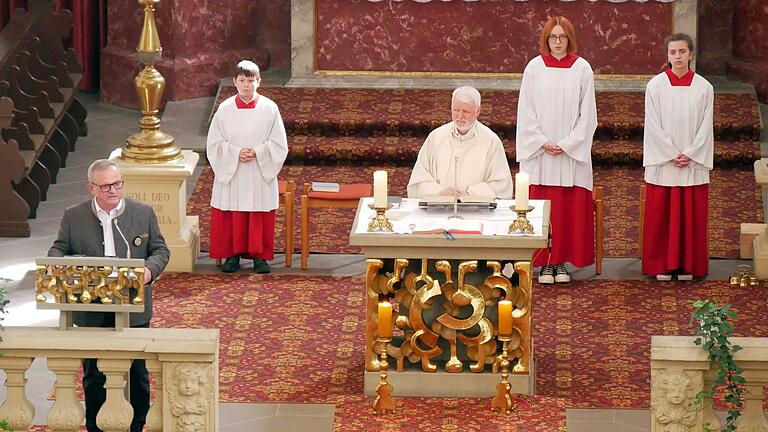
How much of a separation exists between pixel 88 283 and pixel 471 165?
3.11 metres

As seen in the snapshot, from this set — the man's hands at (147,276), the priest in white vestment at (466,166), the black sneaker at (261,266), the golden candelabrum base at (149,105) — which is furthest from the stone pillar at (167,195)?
the man's hands at (147,276)

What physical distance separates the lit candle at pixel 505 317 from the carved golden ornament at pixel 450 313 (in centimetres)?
20

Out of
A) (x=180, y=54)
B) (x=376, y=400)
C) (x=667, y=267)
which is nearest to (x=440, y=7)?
(x=180, y=54)

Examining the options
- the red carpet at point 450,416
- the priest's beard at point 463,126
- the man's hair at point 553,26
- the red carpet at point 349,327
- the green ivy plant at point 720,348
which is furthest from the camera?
the man's hair at point 553,26

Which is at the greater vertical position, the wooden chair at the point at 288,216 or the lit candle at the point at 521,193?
the lit candle at the point at 521,193

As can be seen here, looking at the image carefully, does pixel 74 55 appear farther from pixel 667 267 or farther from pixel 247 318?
pixel 667 267

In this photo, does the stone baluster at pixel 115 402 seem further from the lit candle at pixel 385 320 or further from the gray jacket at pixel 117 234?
the lit candle at pixel 385 320

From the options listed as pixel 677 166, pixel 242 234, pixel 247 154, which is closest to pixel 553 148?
pixel 677 166

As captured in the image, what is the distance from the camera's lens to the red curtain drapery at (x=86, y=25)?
16.7 meters

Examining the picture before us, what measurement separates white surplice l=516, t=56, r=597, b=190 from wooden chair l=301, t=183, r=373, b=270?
44.4 inches

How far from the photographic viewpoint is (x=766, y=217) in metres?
12.9

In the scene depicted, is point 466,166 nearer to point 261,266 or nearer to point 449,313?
point 449,313

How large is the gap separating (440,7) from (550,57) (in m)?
4.38

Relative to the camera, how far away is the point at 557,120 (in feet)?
37.7
